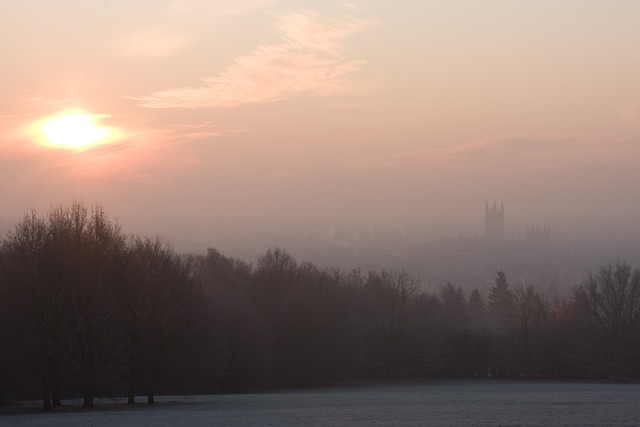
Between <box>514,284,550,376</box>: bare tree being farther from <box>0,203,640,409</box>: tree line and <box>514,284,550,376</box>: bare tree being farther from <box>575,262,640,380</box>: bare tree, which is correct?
<box>575,262,640,380</box>: bare tree

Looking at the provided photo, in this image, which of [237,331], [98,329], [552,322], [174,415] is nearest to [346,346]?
[237,331]

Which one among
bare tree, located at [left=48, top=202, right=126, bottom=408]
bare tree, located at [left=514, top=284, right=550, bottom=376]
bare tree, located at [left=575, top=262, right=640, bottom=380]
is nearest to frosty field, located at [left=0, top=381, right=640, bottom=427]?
bare tree, located at [left=48, top=202, right=126, bottom=408]

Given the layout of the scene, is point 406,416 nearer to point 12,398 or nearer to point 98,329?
point 98,329

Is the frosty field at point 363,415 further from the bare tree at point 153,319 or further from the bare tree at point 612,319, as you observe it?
the bare tree at point 612,319

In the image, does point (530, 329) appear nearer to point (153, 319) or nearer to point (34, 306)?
point (153, 319)

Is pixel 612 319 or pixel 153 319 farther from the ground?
pixel 612 319

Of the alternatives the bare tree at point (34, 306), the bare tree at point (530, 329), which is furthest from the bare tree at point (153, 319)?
the bare tree at point (530, 329)

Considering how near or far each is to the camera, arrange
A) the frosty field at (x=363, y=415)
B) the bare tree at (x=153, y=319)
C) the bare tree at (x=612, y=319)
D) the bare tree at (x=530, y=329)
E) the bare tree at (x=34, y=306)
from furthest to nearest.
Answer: the bare tree at (x=530, y=329)
the bare tree at (x=612, y=319)
the bare tree at (x=153, y=319)
the bare tree at (x=34, y=306)
the frosty field at (x=363, y=415)

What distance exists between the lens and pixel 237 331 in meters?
87.9

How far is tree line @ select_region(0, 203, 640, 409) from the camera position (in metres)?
50.8

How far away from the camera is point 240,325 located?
88750 millimetres

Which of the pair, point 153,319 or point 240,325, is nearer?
point 153,319

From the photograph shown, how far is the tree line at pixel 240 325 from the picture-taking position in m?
50.8


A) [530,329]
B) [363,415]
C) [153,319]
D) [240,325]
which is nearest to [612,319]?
[530,329]
